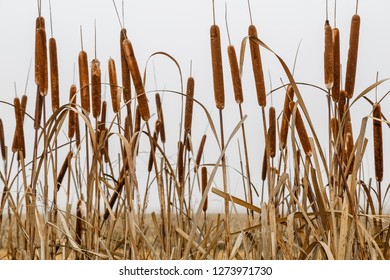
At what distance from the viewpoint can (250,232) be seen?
2045 mm

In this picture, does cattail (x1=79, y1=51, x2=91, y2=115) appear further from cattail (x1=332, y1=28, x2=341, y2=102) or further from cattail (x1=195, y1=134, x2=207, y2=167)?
cattail (x1=332, y1=28, x2=341, y2=102)

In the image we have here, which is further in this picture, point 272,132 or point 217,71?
point 272,132

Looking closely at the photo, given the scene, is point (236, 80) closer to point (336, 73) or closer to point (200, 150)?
Result: point (336, 73)

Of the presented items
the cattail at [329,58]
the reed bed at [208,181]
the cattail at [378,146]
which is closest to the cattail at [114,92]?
the reed bed at [208,181]

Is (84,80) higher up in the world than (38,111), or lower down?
higher up

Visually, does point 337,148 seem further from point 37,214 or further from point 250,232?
point 37,214

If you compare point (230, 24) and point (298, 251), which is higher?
point (230, 24)

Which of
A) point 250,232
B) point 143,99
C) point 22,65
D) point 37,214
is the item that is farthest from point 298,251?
point 22,65

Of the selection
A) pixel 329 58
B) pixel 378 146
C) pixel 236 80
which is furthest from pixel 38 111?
pixel 378 146

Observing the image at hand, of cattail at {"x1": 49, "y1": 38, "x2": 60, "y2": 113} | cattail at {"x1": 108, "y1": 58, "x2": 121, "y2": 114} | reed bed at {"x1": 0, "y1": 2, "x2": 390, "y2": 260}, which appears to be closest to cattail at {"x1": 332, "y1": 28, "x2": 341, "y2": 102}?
reed bed at {"x1": 0, "y1": 2, "x2": 390, "y2": 260}

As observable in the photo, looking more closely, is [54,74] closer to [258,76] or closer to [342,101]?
[258,76]
